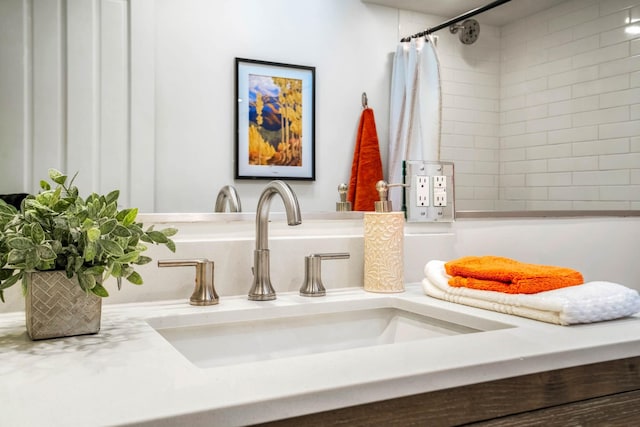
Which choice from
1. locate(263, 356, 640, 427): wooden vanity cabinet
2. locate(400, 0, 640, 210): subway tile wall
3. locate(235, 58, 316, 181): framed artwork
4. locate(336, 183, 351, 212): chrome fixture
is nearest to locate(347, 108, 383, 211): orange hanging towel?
locate(336, 183, 351, 212): chrome fixture

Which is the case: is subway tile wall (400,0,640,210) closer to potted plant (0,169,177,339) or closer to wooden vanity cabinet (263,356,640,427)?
wooden vanity cabinet (263,356,640,427)

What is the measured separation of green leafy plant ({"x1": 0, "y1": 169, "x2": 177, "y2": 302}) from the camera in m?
0.78

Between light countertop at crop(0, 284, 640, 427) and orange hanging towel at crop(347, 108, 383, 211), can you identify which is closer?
light countertop at crop(0, 284, 640, 427)

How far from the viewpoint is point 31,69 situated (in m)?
1.11

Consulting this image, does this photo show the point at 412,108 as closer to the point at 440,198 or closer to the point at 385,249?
the point at 440,198

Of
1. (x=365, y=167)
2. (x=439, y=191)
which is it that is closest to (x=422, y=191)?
(x=439, y=191)

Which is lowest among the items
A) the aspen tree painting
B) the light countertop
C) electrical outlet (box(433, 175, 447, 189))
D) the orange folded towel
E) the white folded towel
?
the light countertop

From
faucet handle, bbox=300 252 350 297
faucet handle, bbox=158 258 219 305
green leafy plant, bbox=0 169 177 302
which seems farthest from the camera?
faucet handle, bbox=300 252 350 297

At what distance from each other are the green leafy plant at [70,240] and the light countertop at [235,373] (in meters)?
0.11

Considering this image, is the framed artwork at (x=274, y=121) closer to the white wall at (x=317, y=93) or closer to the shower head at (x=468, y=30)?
the white wall at (x=317, y=93)

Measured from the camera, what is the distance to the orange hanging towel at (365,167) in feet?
4.59

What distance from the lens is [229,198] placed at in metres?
1.27

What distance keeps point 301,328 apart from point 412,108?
2.36 feet

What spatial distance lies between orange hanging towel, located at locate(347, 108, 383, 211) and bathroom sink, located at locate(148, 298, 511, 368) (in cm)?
29
